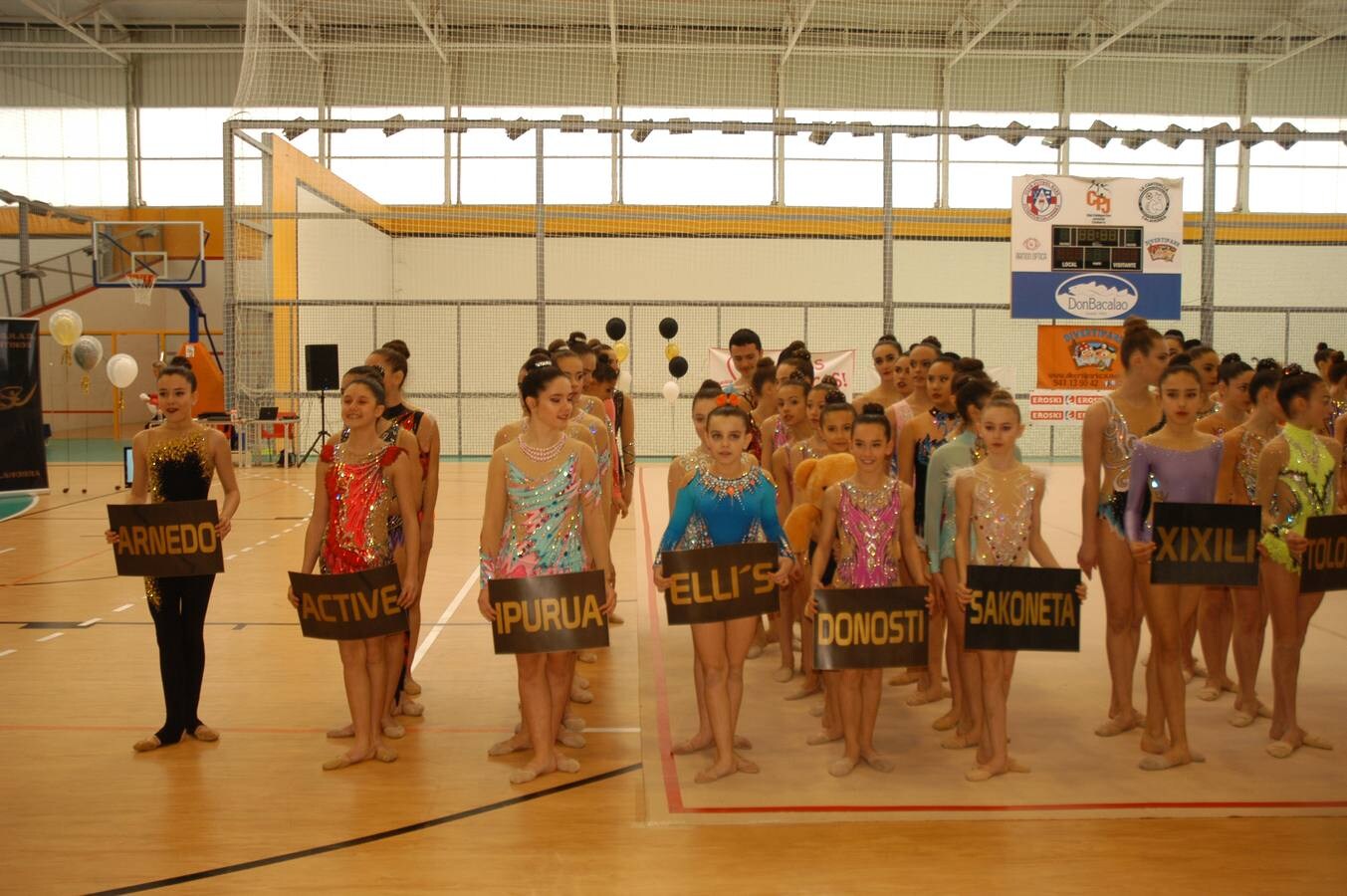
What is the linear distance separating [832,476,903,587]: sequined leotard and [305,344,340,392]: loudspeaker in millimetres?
12403

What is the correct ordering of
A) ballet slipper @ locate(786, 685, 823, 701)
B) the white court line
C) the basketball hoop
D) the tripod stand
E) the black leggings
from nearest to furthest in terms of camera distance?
the black leggings < ballet slipper @ locate(786, 685, 823, 701) < the white court line < the tripod stand < the basketball hoop

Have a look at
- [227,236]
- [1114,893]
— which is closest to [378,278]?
[227,236]

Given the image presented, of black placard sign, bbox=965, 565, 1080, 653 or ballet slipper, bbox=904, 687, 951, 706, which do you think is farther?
ballet slipper, bbox=904, 687, 951, 706

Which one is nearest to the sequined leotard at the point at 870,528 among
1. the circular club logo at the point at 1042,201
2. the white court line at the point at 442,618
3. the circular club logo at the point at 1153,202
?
the white court line at the point at 442,618

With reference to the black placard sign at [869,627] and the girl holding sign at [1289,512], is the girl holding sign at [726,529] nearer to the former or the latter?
the black placard sign at [869,627]

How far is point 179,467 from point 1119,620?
14.3ft

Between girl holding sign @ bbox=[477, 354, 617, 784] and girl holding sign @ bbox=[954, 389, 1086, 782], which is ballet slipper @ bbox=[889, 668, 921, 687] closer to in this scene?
girl holding sign @ bbox=[954, 389, 1086, 782]

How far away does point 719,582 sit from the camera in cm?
473

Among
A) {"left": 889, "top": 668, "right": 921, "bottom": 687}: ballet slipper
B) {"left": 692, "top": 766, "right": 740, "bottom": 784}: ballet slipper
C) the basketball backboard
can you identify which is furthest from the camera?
the basketball backboard

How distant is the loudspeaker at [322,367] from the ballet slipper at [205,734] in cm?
1115

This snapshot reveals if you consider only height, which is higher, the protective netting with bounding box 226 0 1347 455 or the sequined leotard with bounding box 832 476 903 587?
the protective netting with bounding box 226 0 1347 455

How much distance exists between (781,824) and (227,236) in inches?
480

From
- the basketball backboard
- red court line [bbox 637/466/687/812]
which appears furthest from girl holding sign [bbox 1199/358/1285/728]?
the basketball backboard

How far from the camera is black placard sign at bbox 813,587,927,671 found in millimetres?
4676
